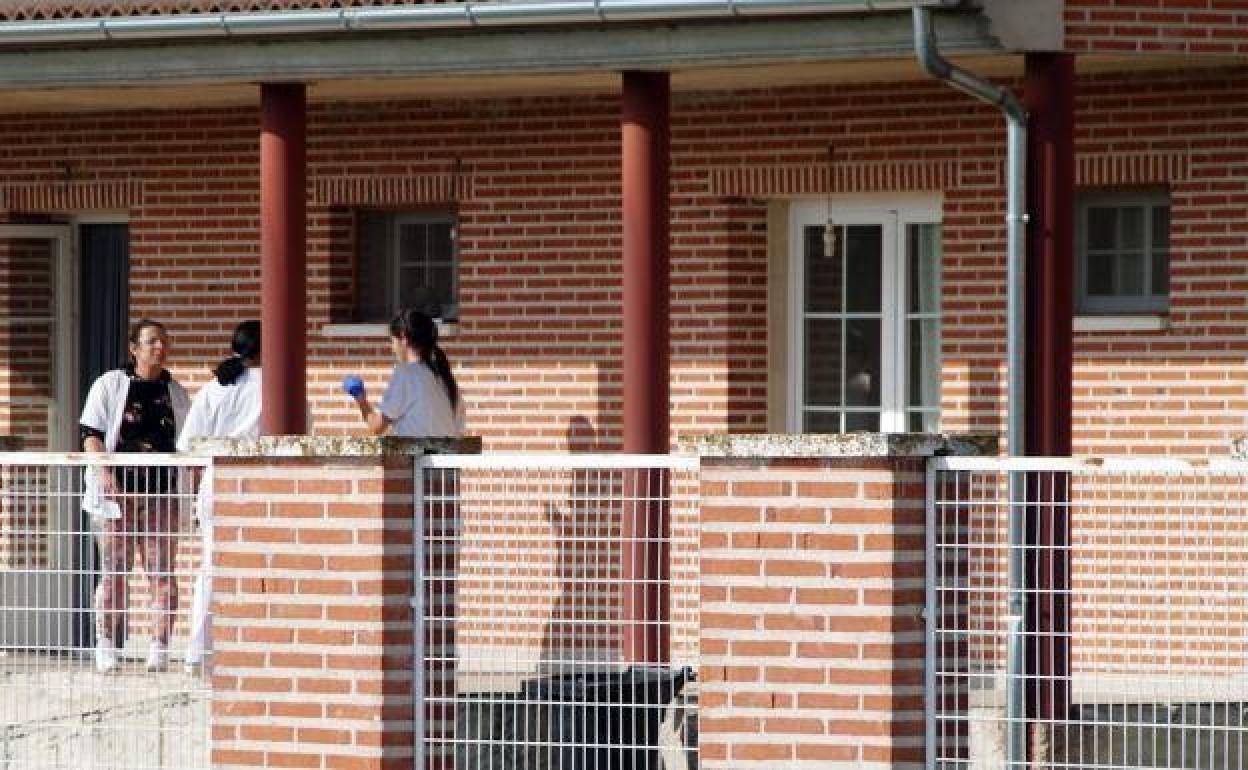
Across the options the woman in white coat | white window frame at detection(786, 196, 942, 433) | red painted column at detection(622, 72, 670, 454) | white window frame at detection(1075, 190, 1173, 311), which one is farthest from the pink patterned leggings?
white window frame at detection(1075, 190, 1173, 311)

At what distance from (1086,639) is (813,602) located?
123 cm

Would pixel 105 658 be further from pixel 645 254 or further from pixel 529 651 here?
pixel 645 254

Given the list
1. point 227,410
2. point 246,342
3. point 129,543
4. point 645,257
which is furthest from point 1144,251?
point 129,543

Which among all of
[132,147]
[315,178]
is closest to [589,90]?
[315,178]

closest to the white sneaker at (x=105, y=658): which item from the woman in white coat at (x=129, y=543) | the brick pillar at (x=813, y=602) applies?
the woman in white coat at (x=129, y=543)

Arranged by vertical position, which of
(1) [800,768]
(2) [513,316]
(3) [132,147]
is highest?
(3) [132,147]

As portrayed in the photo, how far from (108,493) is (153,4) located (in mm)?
3768

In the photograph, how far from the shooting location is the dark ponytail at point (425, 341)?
12.9m

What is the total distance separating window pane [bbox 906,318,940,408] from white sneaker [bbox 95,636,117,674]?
5.79m

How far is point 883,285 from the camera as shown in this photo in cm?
1449

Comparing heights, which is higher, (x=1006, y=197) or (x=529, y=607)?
(x=1006, y=197)

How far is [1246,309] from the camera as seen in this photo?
43.8 ft

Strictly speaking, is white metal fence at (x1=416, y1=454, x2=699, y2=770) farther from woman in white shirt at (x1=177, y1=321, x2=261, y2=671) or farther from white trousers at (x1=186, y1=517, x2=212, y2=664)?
woman in white shirt at (x1=177, y1=321, x2=261, y2=671)

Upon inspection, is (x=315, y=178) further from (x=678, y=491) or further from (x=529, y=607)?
(x=529, y=607)
